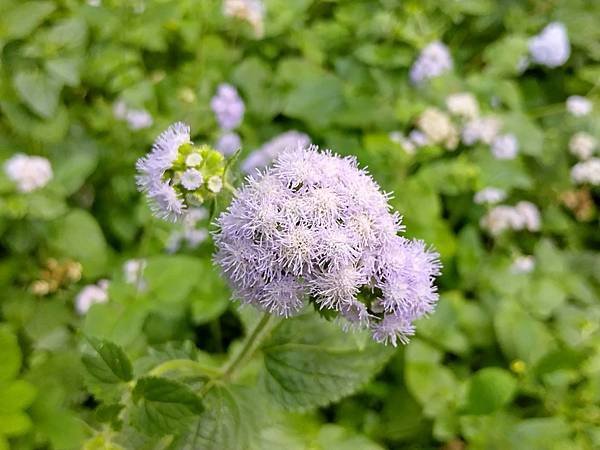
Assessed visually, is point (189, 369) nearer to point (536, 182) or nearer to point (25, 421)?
point (25, 421)

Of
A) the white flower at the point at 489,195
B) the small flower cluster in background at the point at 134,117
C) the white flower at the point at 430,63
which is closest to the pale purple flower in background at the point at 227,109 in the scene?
the small flower cluster in background at the point at 134,117

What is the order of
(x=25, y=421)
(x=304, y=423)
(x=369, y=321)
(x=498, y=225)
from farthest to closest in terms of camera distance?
(x=498, y=225) < (x=304, y=423) < (x=25, y=421) < (x=369, y=321)

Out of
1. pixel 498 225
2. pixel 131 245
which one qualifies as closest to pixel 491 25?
pixel 498 225

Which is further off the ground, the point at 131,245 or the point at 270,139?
the point at 270,139

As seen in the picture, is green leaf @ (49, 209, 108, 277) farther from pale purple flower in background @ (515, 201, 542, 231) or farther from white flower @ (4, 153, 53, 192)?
pale purple flower in background @ (515, 201, 542, 231)

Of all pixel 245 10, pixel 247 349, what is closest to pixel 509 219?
pixel 245 10

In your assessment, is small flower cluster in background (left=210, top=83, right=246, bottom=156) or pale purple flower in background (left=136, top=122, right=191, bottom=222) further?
small flower cluster in background (left=210, top=83, right=246, bottom=156)

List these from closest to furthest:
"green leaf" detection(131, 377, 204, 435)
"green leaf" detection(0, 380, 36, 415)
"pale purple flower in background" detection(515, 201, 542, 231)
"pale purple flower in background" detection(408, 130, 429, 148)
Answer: "green leaf" detection(131, 377, 204, 435) → "green leaf" detection(0, 380, 36, 415) → "pale purple flower in background" detection(408, 130, 429, 148) → "pale purple flower in background" detection(515, 201, 542, 231)

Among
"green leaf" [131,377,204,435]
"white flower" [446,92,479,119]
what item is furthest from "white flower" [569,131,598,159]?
"green leaf" [131,377,204,435]
